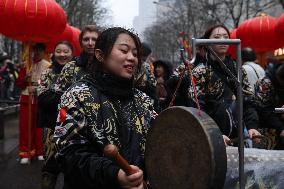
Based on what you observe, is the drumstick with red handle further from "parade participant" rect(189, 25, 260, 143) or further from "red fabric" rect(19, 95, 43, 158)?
"red fabric" rect(19, 95, 43, 158)

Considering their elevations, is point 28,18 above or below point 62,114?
above

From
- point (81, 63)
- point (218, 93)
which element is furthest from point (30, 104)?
point (218, 93)

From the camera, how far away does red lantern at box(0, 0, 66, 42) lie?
6.67m

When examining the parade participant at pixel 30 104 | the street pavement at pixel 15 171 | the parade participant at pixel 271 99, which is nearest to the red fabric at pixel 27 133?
the parade participant at pixel 30 104

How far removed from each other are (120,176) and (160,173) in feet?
1.09

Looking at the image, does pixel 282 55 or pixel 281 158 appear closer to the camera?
pixel 281 158

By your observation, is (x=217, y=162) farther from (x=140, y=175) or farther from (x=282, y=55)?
(x=282, y=55)

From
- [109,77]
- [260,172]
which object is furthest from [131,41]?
[260,172]

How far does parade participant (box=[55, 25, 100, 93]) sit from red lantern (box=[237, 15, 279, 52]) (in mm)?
7243

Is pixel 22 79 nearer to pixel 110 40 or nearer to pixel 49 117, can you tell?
pixel 49 117

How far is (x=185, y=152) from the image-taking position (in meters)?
2.22

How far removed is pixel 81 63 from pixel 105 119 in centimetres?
183

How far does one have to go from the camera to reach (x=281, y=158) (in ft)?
9.38

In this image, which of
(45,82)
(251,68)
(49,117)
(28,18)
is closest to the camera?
(49,117)
